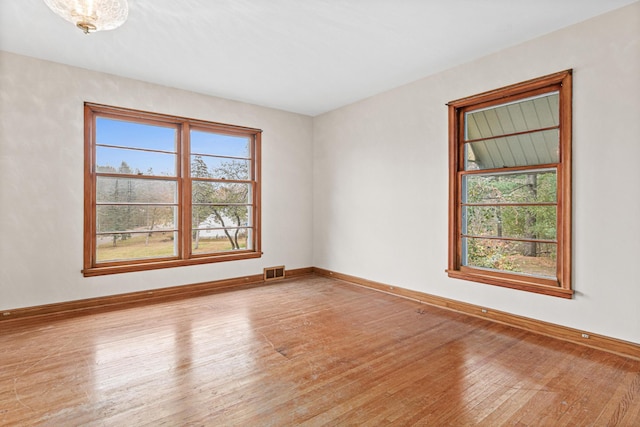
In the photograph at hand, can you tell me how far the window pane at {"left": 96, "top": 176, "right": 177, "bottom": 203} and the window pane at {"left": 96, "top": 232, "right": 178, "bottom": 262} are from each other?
46 cm

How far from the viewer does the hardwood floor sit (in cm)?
199

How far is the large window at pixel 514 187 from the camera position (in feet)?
10.4

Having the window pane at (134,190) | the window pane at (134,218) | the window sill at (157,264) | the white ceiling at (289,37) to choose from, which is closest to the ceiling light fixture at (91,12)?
the white ceiling at (289,37)

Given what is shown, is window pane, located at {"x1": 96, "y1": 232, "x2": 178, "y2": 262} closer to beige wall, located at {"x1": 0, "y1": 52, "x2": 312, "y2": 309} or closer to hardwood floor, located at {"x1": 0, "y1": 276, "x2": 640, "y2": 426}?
beige wall, located at {"x1": 0, "y1": 52, "x2": 312, "y2": 309}

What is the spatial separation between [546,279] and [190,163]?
461cm

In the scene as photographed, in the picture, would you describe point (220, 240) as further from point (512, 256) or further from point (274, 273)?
point (512, 256)

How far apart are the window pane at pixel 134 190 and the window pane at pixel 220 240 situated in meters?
0.66

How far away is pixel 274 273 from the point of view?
559 cm

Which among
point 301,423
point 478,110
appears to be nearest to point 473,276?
point 478,110

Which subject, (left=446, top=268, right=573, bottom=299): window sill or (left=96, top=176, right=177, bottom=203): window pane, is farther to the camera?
(left=96, top=176, right=177, bottom=203): window pane

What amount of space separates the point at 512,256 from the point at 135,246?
15.1 feet

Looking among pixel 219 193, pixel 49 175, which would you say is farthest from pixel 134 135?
pixel 219 193

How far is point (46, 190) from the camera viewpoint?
12.4 ft

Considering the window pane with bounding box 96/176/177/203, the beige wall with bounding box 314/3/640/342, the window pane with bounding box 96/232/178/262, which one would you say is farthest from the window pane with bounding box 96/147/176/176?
the beige wall with bounding box 314/3/640/342
